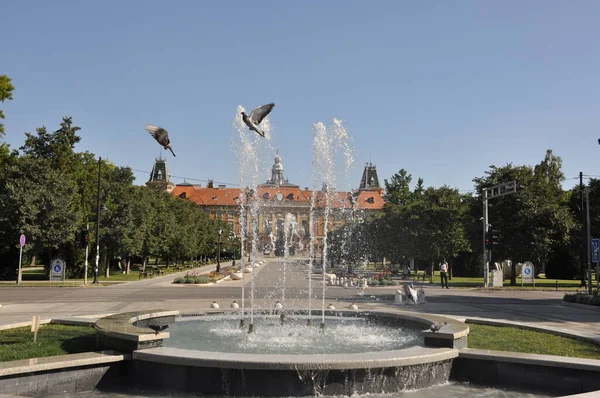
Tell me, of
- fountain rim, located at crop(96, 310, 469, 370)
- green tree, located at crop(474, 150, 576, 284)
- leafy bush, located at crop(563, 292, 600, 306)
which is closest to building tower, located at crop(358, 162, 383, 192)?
green tree, located at crop(474, 150, 576, 284)

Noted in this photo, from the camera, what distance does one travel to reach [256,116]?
45.2 ft

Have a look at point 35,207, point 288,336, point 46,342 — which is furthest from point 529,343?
point 35,207

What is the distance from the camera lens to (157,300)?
25016 mm

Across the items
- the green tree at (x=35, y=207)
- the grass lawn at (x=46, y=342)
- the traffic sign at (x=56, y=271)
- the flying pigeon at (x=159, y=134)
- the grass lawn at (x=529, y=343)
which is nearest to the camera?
the grass lawn at (x=46, y=342)

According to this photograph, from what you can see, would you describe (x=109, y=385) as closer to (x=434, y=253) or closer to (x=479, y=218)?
(x=479, y=218)

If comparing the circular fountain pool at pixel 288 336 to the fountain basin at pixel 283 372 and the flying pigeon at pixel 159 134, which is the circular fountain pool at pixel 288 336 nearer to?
the fountain basin at pixel 283 372

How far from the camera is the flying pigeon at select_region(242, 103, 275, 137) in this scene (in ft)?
44.2

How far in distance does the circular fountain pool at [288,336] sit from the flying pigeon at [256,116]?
485cm

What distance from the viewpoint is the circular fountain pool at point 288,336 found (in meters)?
11.0

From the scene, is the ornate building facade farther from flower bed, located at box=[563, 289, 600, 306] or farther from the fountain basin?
the fountain basin

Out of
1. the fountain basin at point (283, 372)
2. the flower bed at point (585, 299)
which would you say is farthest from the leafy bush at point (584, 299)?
the fountain basin at point (283, 372)

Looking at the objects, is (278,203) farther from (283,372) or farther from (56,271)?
(283,372)

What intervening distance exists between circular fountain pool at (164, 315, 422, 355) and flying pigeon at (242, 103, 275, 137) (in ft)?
15.9

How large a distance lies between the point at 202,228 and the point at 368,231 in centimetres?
2589
